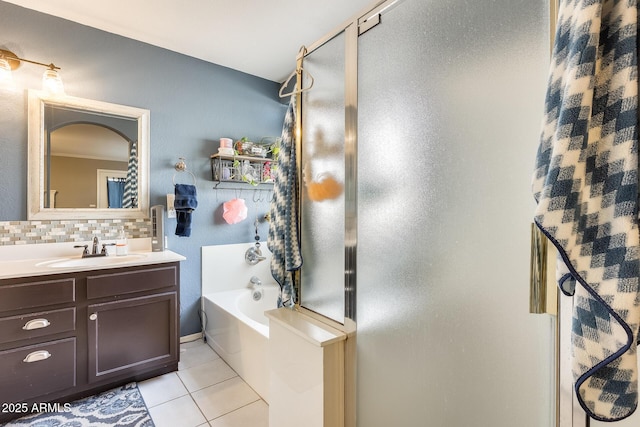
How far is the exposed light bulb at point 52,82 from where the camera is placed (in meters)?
2.06

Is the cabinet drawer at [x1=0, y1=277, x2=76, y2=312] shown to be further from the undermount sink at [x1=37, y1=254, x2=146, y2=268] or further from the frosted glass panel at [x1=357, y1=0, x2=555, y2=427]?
the frosted glass panel at [x1=357, y1=0, x2=555, y2=427]

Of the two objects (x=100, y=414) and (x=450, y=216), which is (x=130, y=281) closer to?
(x=100, y=414)

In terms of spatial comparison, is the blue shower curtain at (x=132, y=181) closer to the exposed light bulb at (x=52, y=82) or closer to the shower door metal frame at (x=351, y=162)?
the exposed light bulb at (x=52, y=82)

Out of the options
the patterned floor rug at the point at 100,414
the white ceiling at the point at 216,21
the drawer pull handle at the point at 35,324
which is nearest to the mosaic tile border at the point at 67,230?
the drawer pull handle at the point at 35,324

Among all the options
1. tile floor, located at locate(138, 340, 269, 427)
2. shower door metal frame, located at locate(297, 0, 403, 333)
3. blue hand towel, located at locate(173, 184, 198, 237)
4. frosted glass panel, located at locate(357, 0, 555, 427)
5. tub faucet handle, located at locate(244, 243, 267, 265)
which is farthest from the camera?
tub faucet handle, located at locate(244, 243, 267, 265)


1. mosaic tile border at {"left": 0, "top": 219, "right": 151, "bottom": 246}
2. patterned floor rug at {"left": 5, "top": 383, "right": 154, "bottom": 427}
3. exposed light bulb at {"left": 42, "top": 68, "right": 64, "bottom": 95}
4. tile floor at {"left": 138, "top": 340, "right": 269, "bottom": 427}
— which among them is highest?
exposed light bulb at {"left": 42, "top": 68, "right": 64, "bottom": 95}

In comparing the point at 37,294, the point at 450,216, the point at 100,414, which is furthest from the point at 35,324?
the point at 450,216

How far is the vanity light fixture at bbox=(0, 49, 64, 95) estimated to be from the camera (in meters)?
1.97

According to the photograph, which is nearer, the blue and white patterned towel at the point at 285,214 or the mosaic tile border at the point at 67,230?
the blue and white patterned towel at the point at 285,214

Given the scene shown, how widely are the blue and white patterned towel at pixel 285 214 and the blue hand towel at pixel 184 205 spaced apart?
1.42 metres

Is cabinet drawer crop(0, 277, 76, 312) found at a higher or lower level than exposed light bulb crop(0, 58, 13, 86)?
lower

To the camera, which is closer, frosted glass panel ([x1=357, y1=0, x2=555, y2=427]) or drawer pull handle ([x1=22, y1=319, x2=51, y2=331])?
frosted glass panel ([x1=357, y1=0, x2=555, y2=427])

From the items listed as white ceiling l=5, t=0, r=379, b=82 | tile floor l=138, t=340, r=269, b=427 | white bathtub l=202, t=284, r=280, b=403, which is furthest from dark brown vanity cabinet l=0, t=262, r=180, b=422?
white ceiling l=5, t=0, r=379, b=82

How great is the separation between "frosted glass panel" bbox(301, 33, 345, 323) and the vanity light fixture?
6.25 feet
